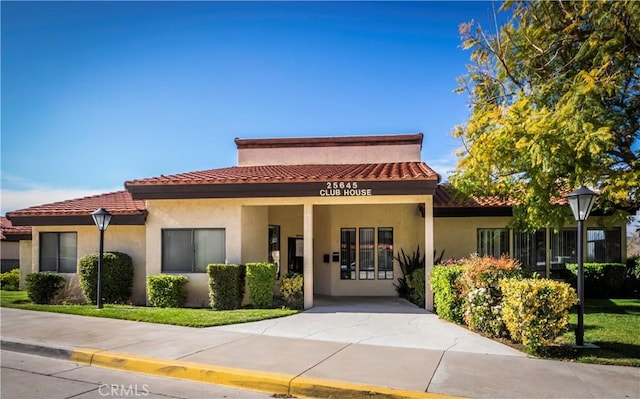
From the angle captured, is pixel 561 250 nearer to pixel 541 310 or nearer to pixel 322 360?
pixel 541 310

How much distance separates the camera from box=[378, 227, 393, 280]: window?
54.0ft

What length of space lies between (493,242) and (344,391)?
11478 mm

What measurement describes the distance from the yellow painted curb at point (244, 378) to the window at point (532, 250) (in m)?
11.5

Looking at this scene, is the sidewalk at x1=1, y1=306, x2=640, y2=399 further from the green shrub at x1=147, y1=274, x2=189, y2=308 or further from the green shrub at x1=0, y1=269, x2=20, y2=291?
the green shrub at x1=0, y1=269, x2=20, y2=291

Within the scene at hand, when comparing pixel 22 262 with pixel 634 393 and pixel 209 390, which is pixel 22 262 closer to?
pixel 209 390

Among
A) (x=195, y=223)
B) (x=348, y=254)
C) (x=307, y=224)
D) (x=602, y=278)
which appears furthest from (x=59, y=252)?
(x=602, y=278)

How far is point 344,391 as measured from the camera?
244 inches

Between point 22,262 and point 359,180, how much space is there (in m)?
13.7

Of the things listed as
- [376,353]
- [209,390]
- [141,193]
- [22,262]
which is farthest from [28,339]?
[22,262]

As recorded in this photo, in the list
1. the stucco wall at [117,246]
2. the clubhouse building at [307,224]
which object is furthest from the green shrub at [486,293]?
the stucco wall at [117,246]

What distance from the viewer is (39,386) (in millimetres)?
6551

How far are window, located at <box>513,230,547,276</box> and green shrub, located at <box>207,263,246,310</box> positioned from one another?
30.4ft

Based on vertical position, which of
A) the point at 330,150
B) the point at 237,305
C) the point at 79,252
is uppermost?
the point at 330,150

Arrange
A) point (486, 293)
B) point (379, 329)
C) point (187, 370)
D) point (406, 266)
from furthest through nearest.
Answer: point (406, 266), point (379, 329), point (486, 293), point (187, 370)
